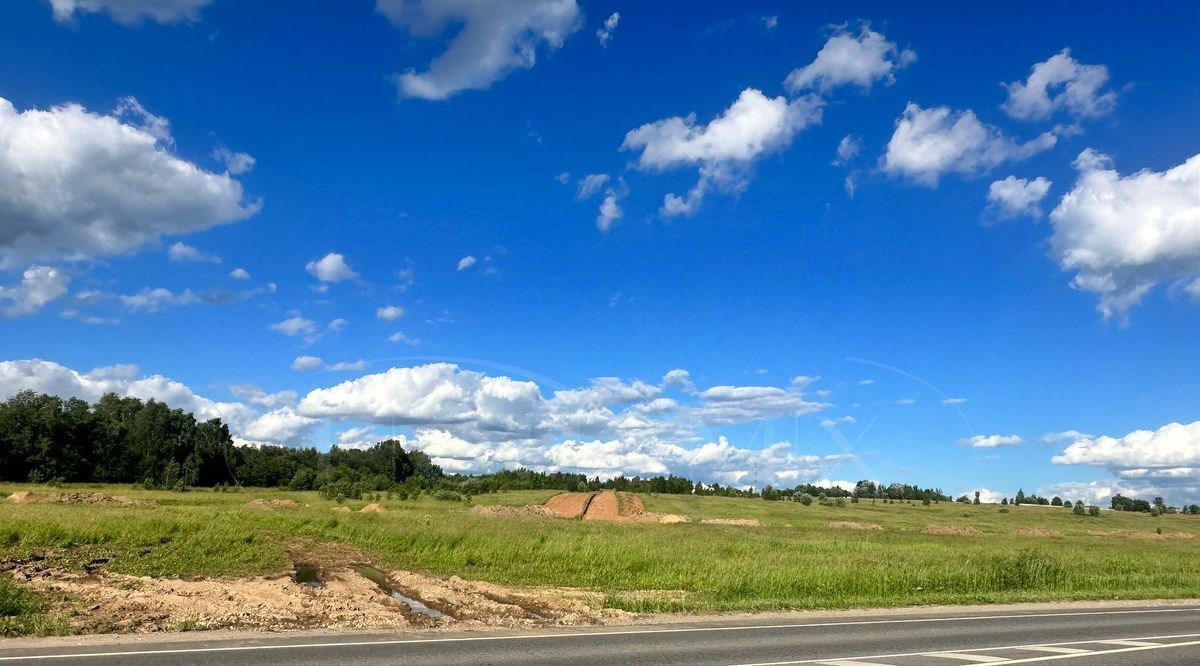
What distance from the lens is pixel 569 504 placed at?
8962cm

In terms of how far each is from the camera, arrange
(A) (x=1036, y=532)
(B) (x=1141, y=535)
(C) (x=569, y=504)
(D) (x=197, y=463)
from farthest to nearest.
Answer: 1. (D) (x=197, y=463)
2. (C) (x=569, y=504)
3. (B) (x=1141, y=535)
4. (A) (x=1036, y=532)

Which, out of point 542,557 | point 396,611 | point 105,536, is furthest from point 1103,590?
point 105,536

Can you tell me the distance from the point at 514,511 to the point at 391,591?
52054 mm

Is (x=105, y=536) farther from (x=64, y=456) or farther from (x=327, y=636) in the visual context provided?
(x=64, y=456)

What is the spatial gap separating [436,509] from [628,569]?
45242mm

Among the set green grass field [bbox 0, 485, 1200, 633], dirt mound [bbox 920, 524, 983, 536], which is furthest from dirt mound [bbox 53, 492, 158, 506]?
dirt mound [bbox 920, 524, 983, 536]

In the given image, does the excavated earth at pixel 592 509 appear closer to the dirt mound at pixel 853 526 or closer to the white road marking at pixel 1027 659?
the dirt mound at pixel 853 526

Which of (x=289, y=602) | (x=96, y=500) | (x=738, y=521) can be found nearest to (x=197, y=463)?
(x=96, y=500)

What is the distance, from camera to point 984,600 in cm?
3175

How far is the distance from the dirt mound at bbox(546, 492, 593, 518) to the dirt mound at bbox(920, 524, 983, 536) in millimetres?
35666

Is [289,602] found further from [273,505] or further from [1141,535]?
[1141,535]

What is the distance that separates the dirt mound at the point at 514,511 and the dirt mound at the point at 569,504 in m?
1.22

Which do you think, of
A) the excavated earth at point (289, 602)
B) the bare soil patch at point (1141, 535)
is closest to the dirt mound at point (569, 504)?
the excavated earth at point (289, 602)

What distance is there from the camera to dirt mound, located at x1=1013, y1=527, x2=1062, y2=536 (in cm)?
8500
